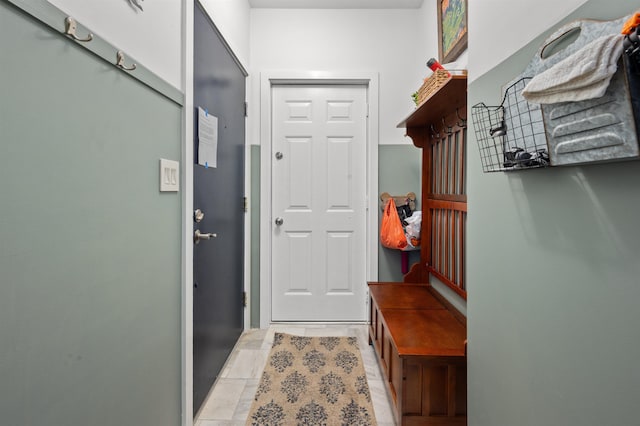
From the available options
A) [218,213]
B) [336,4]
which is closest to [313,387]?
[218,213]

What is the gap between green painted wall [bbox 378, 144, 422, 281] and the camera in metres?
2.64

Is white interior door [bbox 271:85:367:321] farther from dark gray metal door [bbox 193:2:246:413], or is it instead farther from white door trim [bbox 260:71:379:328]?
dark gray metal door [bbox 193:2:246:413]

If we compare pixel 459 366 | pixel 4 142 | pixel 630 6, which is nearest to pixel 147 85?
pixel 4 142

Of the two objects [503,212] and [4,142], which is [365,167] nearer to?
[503,212]

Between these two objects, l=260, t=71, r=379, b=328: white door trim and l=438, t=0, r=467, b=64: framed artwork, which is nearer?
l=438, t=0, r=467, b=64: framed artwork

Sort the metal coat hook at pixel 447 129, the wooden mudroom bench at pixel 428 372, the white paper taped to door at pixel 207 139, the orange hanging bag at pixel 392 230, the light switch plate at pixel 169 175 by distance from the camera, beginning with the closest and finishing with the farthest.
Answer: the light switch plate at pixel 169 175
the wooden mudroom bench at pixel 428 372
the white paper taped to door at pixel 207 139
the metal coat hook at pixel 447 129
the orange hanging bag at pixel 392 230

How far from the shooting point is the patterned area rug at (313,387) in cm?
160

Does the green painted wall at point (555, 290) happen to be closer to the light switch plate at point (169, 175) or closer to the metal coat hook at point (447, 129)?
the metal coat hook at point (447, 129)

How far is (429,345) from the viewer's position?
139cm

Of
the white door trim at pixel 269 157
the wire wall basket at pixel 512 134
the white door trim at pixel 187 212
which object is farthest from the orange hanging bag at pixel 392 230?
the white door trim at pixel 187 212

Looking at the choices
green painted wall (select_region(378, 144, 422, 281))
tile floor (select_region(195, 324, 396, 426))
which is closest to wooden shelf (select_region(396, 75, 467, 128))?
green painted wall (select_region(378, 144, 422, 281))

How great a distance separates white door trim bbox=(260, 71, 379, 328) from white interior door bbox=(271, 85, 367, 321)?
0.19 ft

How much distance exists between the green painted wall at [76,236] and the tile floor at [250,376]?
0.49m

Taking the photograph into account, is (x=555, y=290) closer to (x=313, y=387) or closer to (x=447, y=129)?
(x=447, y=129)
